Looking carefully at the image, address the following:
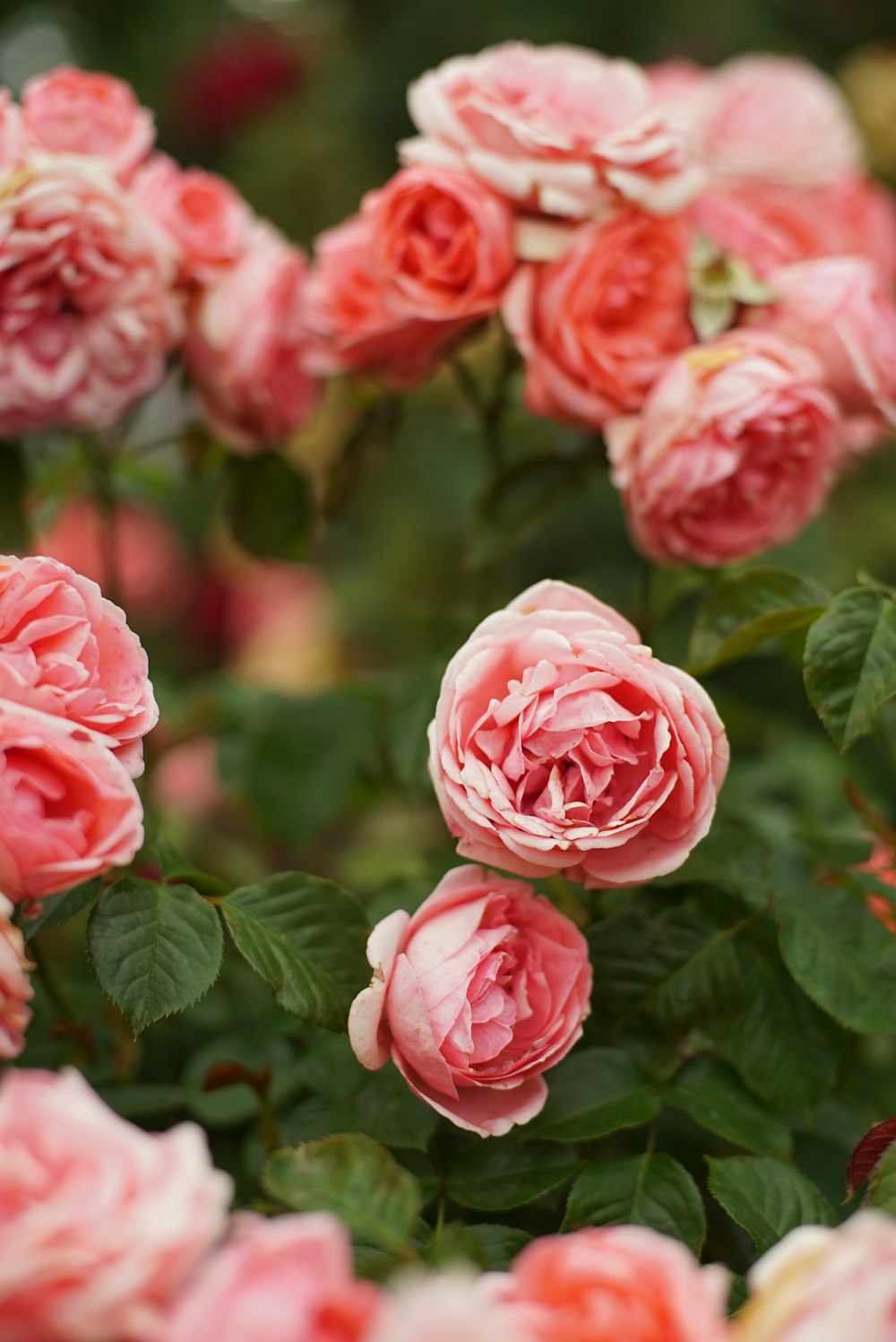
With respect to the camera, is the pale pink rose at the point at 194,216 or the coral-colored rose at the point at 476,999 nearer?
the coral-colored rose at the point at 476,999

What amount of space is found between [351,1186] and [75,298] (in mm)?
478

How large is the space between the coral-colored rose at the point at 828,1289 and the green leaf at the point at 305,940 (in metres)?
0.21

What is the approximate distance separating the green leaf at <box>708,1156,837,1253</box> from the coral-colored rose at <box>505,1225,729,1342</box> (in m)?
0.13

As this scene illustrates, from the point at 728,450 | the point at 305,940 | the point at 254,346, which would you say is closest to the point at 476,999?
the point at 305,940

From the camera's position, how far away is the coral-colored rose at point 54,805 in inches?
16.8

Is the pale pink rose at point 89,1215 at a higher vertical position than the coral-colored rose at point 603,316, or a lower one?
lower

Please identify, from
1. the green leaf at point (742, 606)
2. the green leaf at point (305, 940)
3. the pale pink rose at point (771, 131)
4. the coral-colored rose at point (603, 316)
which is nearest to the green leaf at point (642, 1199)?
the green leaf at point (305, 940)

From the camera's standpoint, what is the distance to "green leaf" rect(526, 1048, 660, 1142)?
1.71ft

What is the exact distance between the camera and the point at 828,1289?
0.32 m

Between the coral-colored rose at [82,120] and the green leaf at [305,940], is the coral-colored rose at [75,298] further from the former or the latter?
the green leaf at [305,940]

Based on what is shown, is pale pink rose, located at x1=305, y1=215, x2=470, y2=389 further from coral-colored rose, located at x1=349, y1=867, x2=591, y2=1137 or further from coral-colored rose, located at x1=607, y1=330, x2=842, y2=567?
coral-colored rose, located at x1=349, y1=867, x2=591, y2=1137

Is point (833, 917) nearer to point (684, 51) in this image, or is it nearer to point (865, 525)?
point (865, 525)

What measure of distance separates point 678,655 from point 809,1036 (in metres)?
0.27

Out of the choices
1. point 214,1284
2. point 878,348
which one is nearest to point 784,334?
point 878,348
